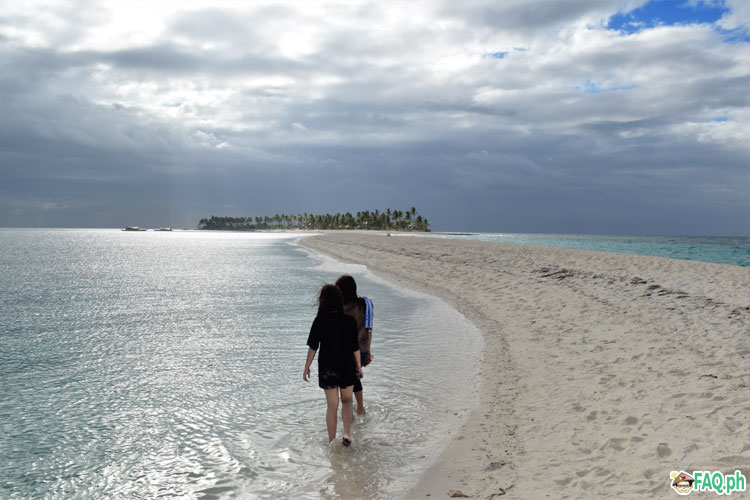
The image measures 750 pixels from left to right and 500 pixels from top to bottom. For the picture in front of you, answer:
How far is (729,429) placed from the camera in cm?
581

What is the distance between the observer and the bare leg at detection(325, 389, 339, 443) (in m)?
6.28

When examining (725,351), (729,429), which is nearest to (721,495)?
(729,429)

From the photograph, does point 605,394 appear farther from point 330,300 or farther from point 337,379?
point 330,300

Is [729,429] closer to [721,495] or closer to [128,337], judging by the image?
[721,495]

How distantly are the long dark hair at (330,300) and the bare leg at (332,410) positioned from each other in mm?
1101

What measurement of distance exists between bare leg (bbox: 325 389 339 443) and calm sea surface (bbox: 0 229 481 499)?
0.20 m

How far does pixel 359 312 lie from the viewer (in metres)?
6.96

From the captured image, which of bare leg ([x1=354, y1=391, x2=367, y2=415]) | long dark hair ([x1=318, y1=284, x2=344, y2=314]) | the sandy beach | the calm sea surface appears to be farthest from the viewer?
bare leg ([x1=354, y1=391, x2=367, y2=415])

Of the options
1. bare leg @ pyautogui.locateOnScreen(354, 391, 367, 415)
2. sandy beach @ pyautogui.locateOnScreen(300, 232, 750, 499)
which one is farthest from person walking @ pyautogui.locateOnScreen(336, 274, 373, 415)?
sandy beach @ pyautogui.locateOnScreen(300, 232, 750, 499)

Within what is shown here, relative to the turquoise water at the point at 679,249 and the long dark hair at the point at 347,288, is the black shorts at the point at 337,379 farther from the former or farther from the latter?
the turquoise water at the point at 679,249

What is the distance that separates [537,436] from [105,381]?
8.36m

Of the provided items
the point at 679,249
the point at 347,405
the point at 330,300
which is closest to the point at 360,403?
the point at 347,405

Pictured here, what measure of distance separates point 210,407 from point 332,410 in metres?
2.80

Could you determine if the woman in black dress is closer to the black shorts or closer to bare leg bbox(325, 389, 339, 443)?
the black shorts
